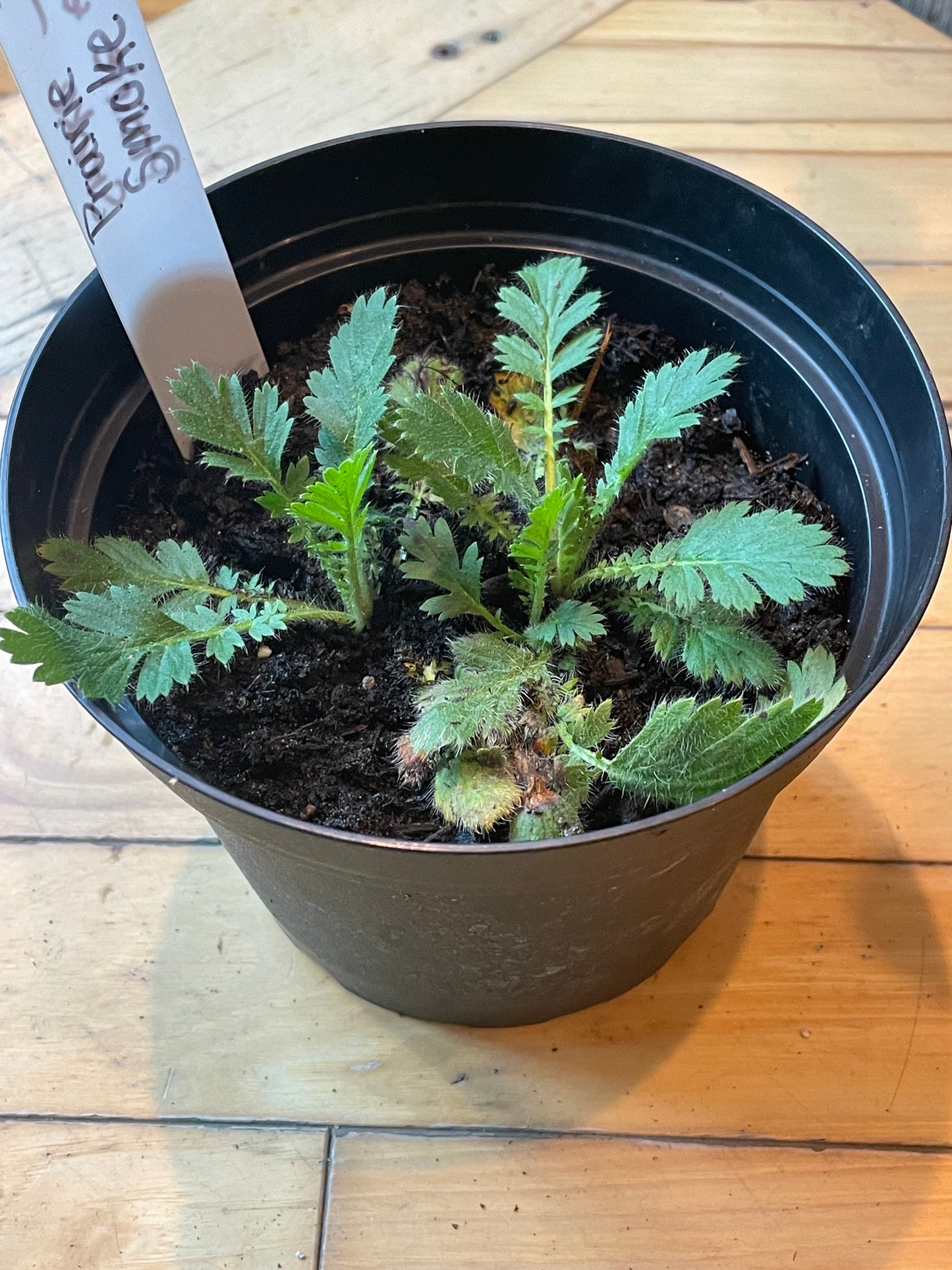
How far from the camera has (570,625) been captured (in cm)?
70

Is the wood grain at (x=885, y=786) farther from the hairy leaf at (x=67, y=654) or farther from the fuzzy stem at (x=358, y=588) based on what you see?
the hairy leaf at (x=67, y=654)

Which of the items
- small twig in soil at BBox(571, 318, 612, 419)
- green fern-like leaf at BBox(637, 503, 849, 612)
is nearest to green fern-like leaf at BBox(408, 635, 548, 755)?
green fern-like leaf at BBox(637, 503, 849, 612)

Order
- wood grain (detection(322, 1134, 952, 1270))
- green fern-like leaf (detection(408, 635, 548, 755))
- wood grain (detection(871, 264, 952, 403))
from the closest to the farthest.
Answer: green fern-like leaf (detection(408, 635, 548, 755))
wood grain (detection(322, 1134, 952, 1270))
wood grain (detection(871, 264, 952, 403))

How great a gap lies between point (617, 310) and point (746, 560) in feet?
1.13

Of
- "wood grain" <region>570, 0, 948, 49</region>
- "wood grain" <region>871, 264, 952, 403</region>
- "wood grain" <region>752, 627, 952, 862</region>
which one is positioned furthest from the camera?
"wood grain" <region>570, 0, 948, 49</region>

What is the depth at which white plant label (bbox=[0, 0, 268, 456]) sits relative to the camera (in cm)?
60

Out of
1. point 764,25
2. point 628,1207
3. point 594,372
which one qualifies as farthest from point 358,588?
point 764,25

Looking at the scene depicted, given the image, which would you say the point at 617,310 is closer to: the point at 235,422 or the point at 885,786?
the point at 235,422

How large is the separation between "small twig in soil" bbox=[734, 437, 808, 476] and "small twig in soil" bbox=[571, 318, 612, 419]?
12 centimetres

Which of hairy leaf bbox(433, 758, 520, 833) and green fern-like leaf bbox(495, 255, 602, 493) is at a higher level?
green fern-like leaf bbox(495, 255, 602, 493)

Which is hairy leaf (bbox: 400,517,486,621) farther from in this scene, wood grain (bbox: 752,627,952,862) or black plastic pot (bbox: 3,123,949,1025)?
wood grain (bbox: 752,627,952,862)

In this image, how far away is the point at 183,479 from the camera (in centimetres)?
83

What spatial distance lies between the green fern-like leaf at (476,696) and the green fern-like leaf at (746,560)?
4.2 inches

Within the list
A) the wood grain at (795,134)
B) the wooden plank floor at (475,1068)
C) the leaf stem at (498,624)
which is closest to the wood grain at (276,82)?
the wood grain at (795,134)
